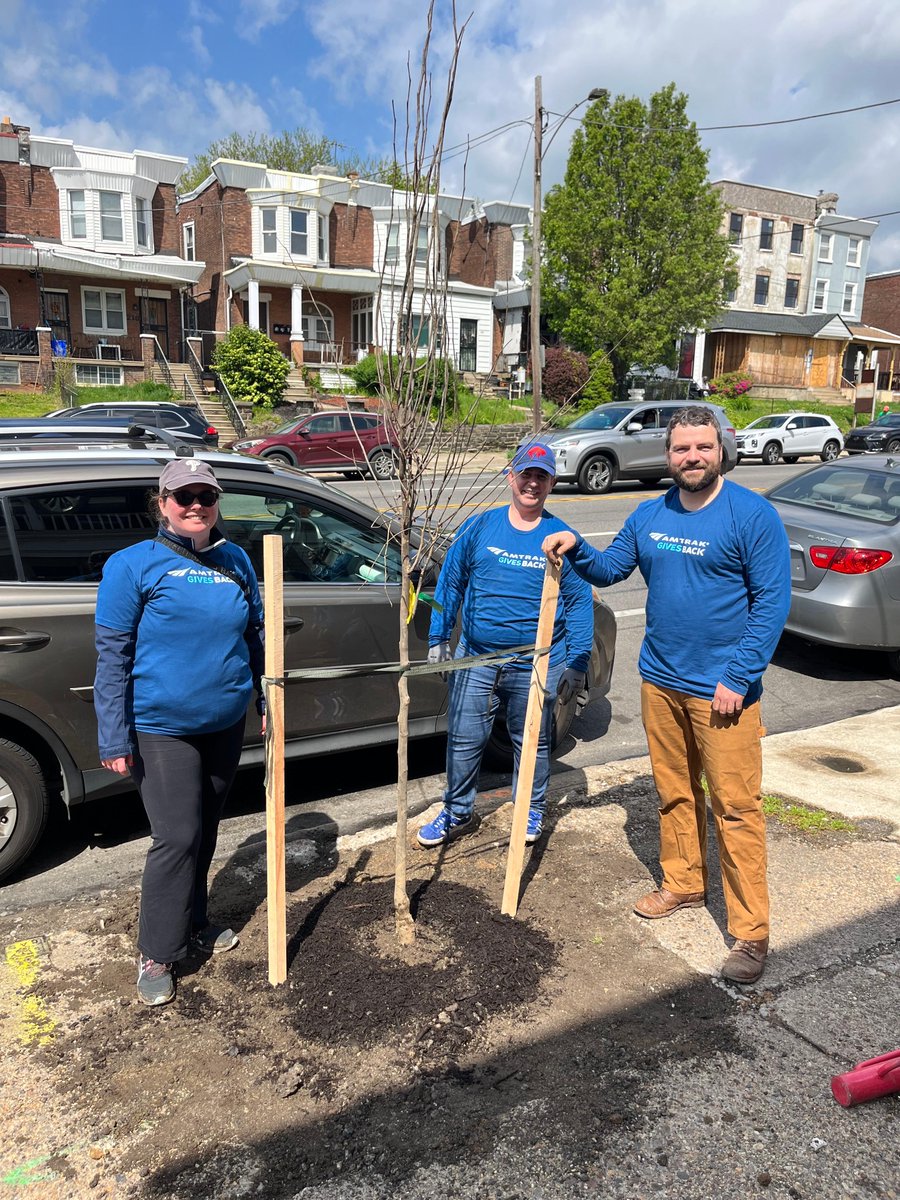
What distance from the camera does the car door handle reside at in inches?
144

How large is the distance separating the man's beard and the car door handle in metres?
2.61

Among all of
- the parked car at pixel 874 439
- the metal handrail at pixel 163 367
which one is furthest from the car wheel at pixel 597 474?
the metal handrail at pixel 163 367

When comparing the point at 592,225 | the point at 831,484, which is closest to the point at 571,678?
the point at 831,484

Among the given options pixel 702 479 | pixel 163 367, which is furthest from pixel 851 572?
pixel 163 367

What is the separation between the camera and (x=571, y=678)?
3934mm

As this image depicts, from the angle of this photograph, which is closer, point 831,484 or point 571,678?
point 571,678

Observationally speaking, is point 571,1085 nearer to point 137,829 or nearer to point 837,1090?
point 837,1090

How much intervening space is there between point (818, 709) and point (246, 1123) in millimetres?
5339

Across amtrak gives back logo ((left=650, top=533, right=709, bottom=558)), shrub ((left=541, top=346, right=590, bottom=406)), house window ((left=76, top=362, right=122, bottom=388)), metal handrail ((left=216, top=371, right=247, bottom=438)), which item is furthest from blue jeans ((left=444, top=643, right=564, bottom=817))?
shrub ((left=541, top=346, right=590, bottom=406))

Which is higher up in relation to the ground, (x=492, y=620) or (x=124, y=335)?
(x=124, y=335)

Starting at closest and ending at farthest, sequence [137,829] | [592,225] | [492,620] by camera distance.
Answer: [492,620], [137,829], [592,225]

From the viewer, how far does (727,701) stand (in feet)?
10.3

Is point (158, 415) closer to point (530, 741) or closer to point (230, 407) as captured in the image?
point (230, 407)

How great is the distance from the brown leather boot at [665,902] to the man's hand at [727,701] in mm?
922
